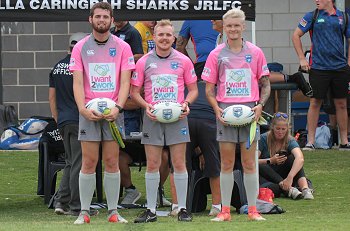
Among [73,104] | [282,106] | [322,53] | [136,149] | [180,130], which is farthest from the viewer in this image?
[282,106]

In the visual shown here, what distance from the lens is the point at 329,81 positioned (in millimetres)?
17172

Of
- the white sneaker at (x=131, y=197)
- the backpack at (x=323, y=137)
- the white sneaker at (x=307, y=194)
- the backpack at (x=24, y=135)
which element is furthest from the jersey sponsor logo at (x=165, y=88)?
the backpack at (x=24, y=135)

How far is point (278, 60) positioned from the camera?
19422 millimetres

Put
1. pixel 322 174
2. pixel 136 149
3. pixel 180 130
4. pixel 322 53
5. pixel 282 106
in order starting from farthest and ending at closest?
pixel 282 106, pixel 322 53, pixel 322 174, pixel 136 149, pixel 180 130

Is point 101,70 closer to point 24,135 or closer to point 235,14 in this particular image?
point 235,14

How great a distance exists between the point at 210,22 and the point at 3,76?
6.51 metres

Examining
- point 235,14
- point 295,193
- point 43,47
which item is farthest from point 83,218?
point 43,47

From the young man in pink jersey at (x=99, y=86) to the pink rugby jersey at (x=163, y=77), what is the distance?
0.14 metres

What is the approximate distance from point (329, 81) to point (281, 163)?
3.69m

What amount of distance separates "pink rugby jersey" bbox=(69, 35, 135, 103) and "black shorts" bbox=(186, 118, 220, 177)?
1.07 m

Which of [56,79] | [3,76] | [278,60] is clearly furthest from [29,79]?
[56,79]

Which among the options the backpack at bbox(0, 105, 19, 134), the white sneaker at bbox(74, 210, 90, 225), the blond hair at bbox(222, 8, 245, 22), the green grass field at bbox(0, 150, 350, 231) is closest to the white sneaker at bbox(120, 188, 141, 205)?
the green grass field at bbox(0, 150, 350, 231)

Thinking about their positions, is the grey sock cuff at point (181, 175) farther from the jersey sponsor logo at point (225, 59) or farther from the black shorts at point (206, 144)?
the jersey sponsor logo at point (225, 59)

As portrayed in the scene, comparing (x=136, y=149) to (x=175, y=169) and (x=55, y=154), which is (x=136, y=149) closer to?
(x=55, y=154)
